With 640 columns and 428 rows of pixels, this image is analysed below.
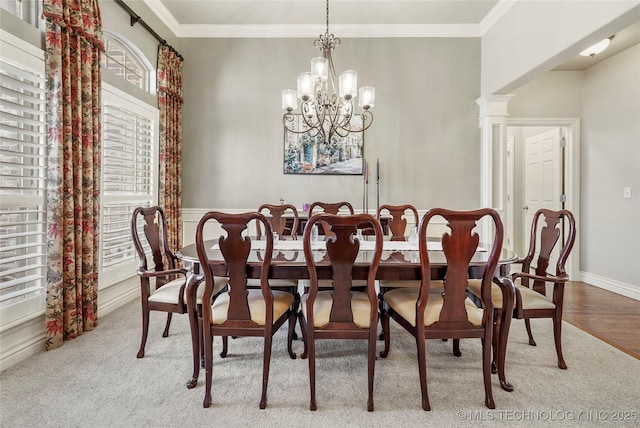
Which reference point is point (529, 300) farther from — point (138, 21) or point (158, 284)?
point (138, 21)

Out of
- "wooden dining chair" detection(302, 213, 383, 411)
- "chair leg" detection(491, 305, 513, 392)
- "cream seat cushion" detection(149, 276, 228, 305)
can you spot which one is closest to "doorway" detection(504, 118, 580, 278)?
"chair leg" detection(491, 305, 513, 392)

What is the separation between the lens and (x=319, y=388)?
5.87 feet

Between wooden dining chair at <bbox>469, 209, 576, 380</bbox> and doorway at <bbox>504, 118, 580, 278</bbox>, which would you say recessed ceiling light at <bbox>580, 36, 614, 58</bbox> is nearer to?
doorway at <bbox>504, 118, 580, 278</bbox>

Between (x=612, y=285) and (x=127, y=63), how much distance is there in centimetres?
585

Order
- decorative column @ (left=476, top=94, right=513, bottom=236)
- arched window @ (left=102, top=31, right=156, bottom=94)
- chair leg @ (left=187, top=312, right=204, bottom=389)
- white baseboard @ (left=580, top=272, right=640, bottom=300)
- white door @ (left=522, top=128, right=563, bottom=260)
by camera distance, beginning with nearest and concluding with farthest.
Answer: chair leg @ (left=187, top=312, right=204, bottom=389)
arched window @ (left=102, top=31, right=156, bottom=94)
white baseboard @ (left=580, top=272, right=640, bottom=300)
decorative column @ (left=476, top=94, right=513, bottom=236)
white door @ (left=522, top=128, right=563, bottom=260)

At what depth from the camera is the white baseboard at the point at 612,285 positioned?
3498 mm

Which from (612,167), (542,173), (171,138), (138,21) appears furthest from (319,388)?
(542,173)

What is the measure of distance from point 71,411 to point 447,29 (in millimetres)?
5012

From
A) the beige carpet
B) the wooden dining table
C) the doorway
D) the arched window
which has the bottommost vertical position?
the beige carpet

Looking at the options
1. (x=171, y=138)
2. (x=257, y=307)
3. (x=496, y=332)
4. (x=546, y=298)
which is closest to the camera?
(x=257, y=307)

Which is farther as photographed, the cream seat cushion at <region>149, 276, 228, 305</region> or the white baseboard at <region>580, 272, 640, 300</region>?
the white baseboard at <region>580, 272, 640, 300</region>

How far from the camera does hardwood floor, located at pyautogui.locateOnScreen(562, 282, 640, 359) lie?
2492 mm

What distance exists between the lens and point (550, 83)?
165 inches

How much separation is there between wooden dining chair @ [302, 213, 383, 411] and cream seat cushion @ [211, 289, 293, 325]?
0.24 m
